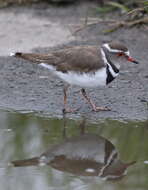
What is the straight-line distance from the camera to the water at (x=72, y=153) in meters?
6.50

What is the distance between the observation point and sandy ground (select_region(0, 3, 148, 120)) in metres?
8.79

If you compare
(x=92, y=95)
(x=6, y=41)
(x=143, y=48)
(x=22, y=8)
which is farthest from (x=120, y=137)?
(x=22, y=8)

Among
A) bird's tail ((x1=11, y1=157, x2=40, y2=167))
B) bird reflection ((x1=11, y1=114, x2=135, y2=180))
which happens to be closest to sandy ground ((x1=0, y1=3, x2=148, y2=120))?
bird reflection ((x1=11, y1=114, x2=135, y2=180))

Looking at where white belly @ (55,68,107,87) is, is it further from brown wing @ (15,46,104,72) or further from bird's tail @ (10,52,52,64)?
bird's tail @ (10,52,52,64)

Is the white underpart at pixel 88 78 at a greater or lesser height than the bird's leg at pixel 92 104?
greater

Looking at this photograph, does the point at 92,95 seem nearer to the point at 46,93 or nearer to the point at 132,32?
the point at 46,93

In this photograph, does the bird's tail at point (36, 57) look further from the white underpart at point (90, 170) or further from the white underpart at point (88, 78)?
the white underpart at point (90, 170)

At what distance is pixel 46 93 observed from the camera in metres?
9.20

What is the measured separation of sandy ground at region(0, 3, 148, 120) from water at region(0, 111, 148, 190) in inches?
15.6

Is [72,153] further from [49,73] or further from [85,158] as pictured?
[49,73]

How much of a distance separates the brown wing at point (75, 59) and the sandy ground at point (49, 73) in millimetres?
734

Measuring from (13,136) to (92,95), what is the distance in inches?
74.5

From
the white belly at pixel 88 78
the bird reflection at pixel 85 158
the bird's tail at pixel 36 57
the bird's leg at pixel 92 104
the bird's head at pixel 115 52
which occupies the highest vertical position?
the bird's head at pixel 115 52

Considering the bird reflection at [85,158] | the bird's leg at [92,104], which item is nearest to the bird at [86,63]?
the bird's leg at [92,104]
